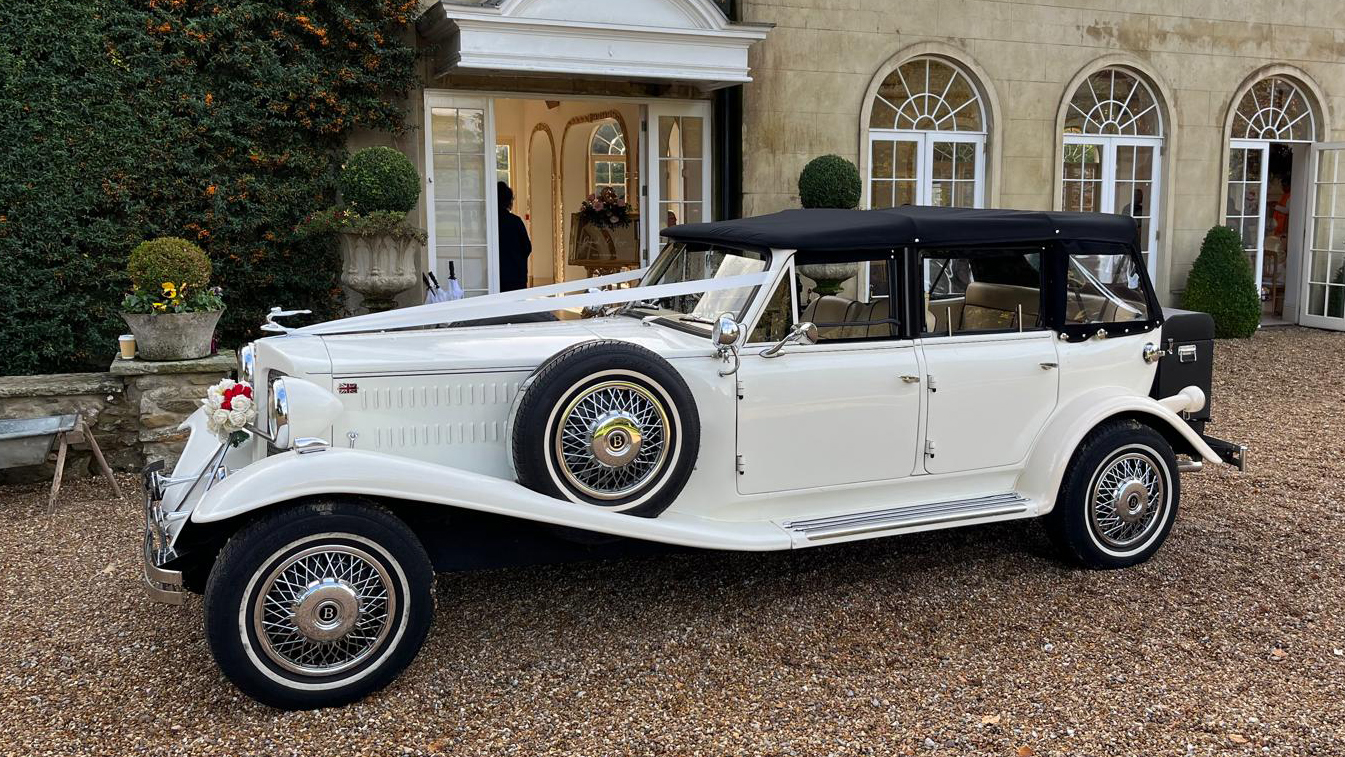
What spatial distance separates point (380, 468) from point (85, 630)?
5.85 feet

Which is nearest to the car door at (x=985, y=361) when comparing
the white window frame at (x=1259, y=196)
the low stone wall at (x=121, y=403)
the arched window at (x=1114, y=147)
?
the low stone wall at (x=121, y=403)

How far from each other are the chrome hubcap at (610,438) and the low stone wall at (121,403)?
3.82m

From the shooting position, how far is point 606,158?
14227 millimetres

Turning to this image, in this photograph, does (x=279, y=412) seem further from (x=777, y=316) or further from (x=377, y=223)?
(x=377, y=223)

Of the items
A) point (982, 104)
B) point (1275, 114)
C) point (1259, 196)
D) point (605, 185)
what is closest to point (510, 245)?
point (605, 185)

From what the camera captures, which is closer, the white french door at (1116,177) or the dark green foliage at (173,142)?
the dark green foliage at (173,142)

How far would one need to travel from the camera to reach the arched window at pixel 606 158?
557 inches

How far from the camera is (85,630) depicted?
430 cm

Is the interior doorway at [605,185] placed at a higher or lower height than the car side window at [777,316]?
higher

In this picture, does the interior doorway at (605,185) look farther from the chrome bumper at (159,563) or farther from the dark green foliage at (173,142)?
the chrome bumper at (159,563)

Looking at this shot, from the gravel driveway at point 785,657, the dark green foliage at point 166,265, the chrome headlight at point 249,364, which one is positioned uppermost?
the dark green foliage at point 166,265

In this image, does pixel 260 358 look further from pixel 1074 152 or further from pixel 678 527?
pixel 1074 152

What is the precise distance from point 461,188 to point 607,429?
6.79 metres

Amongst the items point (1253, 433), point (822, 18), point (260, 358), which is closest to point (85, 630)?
point (260, 358)
